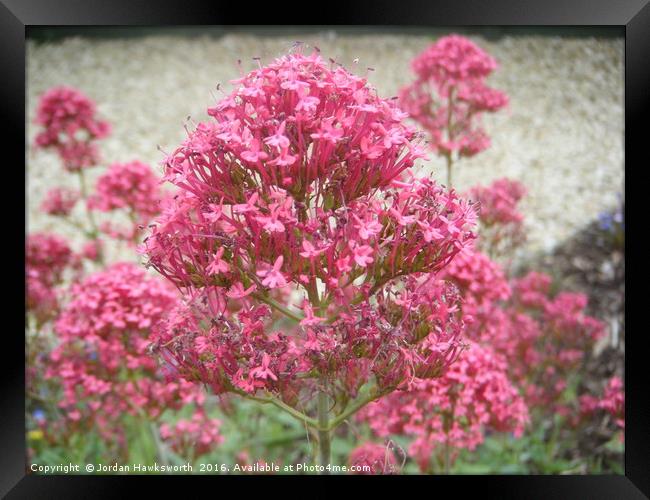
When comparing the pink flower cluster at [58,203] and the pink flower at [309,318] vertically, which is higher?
the pink flower cluster at [58,203]

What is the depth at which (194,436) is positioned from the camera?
3154 mm

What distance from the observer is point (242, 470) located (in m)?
3.32

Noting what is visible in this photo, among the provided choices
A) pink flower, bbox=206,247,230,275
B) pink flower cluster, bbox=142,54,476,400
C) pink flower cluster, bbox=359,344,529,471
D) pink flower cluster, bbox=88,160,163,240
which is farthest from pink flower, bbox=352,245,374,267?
pink flower cluster, bbox=88,160,163,240

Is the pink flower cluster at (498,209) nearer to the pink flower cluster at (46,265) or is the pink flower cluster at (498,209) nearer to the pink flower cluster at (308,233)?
the pink flower cluster at (308,233)

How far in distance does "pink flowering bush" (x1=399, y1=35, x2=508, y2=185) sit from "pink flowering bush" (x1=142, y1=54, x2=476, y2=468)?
61.3 inches

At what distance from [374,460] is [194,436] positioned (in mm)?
932

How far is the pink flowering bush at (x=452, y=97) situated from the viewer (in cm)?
344

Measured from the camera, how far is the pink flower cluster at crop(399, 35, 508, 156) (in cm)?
344

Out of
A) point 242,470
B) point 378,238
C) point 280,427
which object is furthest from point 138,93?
point 378,238

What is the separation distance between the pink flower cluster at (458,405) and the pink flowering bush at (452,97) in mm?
1139

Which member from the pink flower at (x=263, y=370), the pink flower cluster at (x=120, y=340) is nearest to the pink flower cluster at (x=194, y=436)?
the pink flower cluster at (x=120, y=340)

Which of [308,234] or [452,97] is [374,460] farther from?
[452,97]
